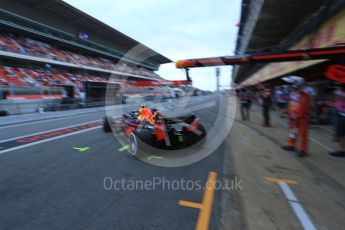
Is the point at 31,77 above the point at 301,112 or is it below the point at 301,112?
above

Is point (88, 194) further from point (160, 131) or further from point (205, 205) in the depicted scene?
point (160, 131)

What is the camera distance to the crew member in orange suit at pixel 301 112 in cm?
639

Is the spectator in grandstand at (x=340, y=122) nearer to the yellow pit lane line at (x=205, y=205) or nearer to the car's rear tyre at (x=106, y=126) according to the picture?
the yellow pit lane line at (x=205, y=205)

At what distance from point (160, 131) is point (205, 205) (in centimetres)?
249

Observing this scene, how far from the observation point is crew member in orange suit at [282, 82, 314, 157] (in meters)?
6.39

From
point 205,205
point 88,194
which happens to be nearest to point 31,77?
point 88,194

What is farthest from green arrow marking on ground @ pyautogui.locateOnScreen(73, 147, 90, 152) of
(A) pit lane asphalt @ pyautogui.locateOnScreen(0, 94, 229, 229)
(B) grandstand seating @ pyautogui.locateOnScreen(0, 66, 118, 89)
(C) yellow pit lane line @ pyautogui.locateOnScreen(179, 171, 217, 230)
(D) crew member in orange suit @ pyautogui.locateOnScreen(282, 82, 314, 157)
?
(B) grandstand seating @ pyautogui.locateOnScreen(0, 66, 118, 89)

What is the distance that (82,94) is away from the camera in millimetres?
24812

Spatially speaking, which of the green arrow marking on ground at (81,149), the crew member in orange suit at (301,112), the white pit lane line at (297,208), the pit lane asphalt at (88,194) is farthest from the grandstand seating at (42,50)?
the white pit lane line at (297,208)

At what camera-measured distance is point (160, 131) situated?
5855mm

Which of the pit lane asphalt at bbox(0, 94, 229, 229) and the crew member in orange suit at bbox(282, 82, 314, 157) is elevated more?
the crew member in orange suit at bbox(282, 82, 314, 157)

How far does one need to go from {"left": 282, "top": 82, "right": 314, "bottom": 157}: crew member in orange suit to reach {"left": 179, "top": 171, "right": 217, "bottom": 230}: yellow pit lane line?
3.00 meters

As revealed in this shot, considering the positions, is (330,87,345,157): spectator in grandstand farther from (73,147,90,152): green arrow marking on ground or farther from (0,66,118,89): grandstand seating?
(0,66,118,89): grandstand seating

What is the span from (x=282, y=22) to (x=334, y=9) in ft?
13.5
